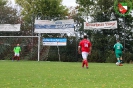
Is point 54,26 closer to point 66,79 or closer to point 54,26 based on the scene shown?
point 54,26

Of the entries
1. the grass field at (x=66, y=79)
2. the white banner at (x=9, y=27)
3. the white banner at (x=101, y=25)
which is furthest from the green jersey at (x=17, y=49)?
the grass field at (x=66, y=79)

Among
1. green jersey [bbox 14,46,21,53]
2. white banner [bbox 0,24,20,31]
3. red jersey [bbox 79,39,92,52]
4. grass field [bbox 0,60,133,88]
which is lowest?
grass field [bbox 0,60,133,88]

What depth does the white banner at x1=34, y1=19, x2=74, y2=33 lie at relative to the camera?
38.2 m

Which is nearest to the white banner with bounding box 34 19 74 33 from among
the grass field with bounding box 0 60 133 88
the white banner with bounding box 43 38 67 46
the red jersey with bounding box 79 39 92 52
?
the white banner with bounding box 43 38 67 46

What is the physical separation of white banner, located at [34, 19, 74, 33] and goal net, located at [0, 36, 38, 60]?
4.22 feet

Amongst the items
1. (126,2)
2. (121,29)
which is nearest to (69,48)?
(121,29)

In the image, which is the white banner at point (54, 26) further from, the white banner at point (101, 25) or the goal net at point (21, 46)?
the white banner at point (101, 25)

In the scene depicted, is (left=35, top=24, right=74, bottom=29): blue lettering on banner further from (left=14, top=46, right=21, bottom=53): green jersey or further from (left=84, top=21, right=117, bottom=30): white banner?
(left=14, top=46, right=21, bottom=53): green jersey

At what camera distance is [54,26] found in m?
38.5

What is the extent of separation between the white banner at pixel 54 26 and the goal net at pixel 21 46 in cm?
129

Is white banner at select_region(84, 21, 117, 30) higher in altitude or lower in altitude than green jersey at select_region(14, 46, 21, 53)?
higher

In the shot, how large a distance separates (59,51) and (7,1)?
2045 centimetres

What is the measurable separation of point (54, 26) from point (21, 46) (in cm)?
424

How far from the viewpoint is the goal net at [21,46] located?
3791 cm
